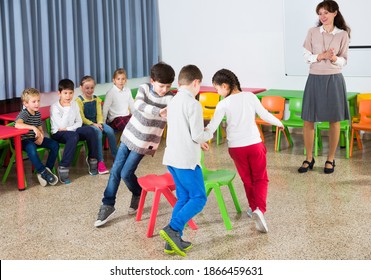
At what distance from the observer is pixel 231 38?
7.19 meters

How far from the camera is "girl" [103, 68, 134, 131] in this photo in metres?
5.86

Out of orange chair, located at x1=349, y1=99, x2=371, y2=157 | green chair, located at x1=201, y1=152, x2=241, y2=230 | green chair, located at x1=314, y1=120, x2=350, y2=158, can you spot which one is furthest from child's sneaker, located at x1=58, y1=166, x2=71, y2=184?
orange chair, located at x1=349, y1=99, x2=371, y2=157

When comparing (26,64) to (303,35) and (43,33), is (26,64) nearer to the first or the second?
(43,33)

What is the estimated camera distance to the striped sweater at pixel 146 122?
12.1 ft

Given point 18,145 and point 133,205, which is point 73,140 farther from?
point 133,205

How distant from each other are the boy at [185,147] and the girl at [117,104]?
8.50 ft

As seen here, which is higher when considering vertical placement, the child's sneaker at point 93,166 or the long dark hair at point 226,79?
the long dark hair at point 226,79

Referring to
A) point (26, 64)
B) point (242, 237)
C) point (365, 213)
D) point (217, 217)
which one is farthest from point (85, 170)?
point (365, 213)

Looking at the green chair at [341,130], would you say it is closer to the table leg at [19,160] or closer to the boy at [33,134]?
the boy at [33,134]

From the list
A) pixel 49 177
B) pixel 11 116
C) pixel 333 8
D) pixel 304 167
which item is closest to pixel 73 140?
pixel 49 177

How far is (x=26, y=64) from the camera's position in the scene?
5.81 meters

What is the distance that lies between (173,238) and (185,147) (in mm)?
540

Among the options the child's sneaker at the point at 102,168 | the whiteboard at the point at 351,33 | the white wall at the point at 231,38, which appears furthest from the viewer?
the white wall at the point at 231,38

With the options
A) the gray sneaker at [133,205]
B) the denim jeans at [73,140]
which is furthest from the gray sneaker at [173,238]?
the denim jeans at [73,140]
